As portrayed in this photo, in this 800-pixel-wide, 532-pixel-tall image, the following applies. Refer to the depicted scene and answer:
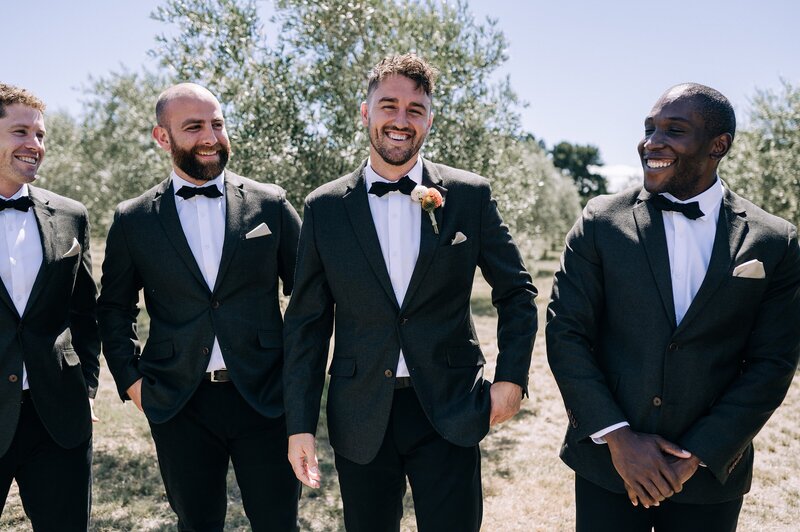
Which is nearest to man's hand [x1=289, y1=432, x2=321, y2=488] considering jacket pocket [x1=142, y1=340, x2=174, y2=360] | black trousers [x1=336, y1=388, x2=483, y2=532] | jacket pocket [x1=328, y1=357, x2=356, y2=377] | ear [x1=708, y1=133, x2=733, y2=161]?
black trousers [x1=336, y1=388, x2=483, y2=532]

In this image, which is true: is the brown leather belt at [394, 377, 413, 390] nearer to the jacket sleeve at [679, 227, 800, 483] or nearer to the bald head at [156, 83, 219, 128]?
the jacket sleeve at [679, 227, 800, 483]

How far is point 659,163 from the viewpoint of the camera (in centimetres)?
307

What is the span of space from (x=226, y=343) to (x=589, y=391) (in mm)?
1981

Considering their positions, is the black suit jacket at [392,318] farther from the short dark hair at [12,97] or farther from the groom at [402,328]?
the short dark hair at [12,97]

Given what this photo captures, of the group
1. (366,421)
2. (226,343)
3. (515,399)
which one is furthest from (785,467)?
(226,343)

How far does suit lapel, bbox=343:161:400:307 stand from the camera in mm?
3275

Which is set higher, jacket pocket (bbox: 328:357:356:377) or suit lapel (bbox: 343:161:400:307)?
suit lapel (bbox: 343:161:400:307)

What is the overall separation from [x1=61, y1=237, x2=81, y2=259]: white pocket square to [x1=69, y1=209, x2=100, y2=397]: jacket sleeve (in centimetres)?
14

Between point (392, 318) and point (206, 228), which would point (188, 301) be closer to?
point (206, 228)

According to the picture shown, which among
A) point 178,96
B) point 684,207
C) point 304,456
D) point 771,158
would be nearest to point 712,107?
point 684,207

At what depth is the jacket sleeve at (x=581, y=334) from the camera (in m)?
3.01

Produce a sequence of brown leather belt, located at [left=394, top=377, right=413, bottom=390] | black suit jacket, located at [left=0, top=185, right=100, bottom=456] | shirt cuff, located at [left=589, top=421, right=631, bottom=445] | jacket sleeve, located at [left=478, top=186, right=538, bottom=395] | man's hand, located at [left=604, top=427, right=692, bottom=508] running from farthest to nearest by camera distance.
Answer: black suit jacket, located at [left=0, top=185, right=100, bottom=456], brown leather belt, located at [left=394, top=377, right=413, bottom=390], jacket sleeve, located at [left=478, top=186, right=538, bottom=395], shirt cuff, located at [left=589, top=421, right=631, bottom=445], man's hand, located at [left=604, top=427, right=692, bottom=508]

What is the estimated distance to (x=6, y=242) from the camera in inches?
146

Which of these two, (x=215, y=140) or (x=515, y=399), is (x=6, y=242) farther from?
(x=515, y=399)
